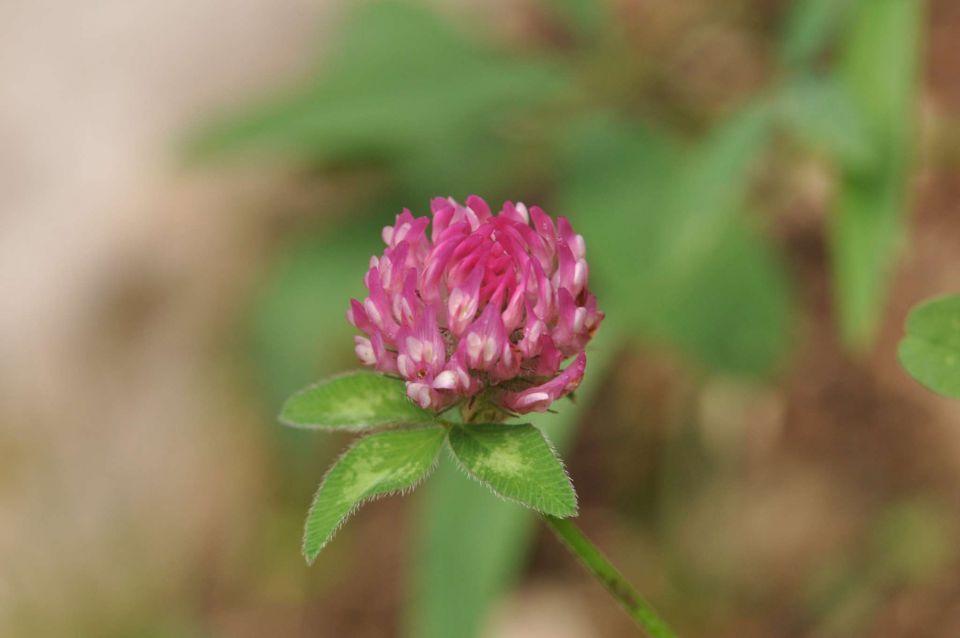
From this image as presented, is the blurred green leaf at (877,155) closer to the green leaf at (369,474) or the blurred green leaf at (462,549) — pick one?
the blurred green leaf at (462,549)

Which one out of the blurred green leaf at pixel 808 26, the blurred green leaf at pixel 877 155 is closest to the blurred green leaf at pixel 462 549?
the blurred green leaf at pixel 877 155

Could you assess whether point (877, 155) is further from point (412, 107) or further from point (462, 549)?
point (412, 107)

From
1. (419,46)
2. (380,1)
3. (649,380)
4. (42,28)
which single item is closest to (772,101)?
(649,380)

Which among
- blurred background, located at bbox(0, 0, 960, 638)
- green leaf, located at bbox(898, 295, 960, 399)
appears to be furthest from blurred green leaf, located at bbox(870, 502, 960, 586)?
green leaf, located at bbox(898, 295, 960, 399)

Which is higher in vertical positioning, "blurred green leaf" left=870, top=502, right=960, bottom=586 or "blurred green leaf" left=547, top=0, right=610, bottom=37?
"blurred green leaf" left=547, top=0, right=610, bottom=37

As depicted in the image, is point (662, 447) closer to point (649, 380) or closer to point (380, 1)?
point (649, 380)

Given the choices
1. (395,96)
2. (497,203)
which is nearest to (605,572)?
(497,203)

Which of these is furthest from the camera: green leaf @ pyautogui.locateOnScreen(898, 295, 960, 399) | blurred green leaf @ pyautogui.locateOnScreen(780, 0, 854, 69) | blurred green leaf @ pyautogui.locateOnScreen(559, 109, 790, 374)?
blurred green leaf @ pyautogui.locateOnScreen(559, 109, 790, 374)

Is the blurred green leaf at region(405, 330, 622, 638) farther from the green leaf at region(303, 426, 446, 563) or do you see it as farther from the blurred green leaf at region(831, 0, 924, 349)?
the green leaf at region(303, 426, 446, 563)
